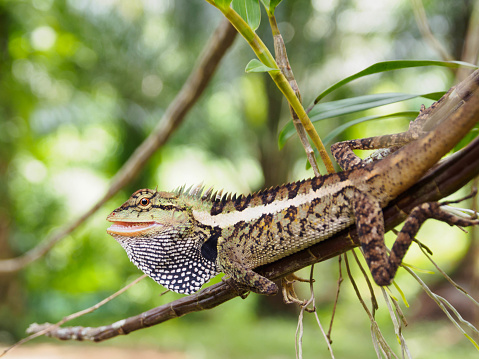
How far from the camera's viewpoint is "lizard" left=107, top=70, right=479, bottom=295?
105cm

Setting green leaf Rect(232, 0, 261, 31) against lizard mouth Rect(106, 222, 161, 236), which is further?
lizard mouth Rect(106, 222, 161, 236)

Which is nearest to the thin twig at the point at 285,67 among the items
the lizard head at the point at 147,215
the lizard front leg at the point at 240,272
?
the lizard front leg at the point at 240,272

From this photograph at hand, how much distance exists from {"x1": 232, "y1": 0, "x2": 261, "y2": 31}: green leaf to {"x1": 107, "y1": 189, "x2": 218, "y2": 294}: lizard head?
65cm

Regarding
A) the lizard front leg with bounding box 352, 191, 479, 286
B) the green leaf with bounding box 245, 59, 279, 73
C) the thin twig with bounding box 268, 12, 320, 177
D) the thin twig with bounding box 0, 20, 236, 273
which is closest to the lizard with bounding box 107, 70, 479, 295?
the lizard front leg with bounding box 352, 191, 479, 286

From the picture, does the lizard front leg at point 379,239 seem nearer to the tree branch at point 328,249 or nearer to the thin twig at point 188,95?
the tree branch at point 328,249

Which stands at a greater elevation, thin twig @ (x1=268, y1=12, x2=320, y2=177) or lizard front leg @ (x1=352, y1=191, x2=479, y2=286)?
thin twig @ (x1=268, y1=12, x2=320, y2=177)

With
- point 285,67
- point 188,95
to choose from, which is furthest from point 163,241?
point 188,95

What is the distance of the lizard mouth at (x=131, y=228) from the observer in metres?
1.38

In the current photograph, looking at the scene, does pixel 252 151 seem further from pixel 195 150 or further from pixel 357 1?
pixel 357 1

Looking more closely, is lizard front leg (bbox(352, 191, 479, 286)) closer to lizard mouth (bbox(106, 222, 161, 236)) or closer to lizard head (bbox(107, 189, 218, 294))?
lizard head (bbox(107, 189, 218, 294))

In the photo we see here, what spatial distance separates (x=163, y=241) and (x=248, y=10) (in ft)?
2.55

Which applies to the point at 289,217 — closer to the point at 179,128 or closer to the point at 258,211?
the point at 258,211

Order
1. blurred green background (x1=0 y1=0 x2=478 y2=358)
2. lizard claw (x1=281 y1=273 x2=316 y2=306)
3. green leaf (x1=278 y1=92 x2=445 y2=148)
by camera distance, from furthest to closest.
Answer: blurred green background (x1=0 y1=0 x2=478 y2=358)
green leaf (x1=278 y1=92 x2=445 y2=148)
lizard claw (x1=281 y1=273 x2=316 y2=306)

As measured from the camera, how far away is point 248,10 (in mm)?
1185
